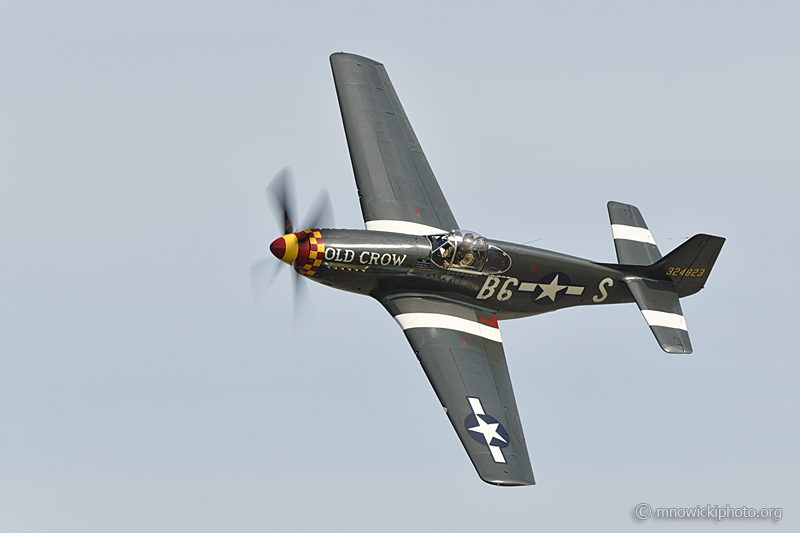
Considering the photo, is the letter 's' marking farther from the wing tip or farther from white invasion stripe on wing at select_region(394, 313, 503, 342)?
the wing tip

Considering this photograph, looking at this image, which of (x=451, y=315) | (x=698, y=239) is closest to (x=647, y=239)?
(x=698, y=239)

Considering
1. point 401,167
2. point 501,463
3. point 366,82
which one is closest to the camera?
point 501,463

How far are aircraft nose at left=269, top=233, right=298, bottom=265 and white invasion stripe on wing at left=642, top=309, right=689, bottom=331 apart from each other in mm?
7848

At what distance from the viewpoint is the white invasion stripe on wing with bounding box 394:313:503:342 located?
2202cm

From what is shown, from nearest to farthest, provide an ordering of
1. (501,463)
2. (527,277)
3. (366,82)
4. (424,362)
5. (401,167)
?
(501,463) < (424,362) < (527,277) < (401,167) < (366,82)

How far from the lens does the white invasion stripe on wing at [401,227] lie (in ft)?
76.7

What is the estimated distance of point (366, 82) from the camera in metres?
26.6

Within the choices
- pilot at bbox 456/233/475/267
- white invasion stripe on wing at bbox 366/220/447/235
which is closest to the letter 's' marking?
pilot at bbox 456/233/475/267

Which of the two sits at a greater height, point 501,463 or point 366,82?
point 366,82

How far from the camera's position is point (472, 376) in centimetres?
2109

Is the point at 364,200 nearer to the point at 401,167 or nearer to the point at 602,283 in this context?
the point at 401,167

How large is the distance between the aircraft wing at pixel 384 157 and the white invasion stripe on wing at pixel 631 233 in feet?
12.3

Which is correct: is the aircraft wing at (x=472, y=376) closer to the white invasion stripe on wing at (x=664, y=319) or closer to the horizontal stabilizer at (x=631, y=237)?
the white invasion stripe on wing at (x=664, y=319)

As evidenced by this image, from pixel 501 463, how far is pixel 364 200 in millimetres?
7421
